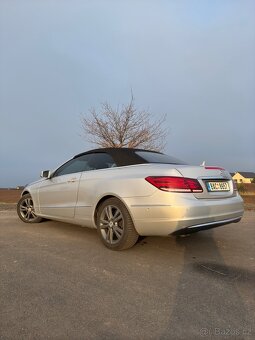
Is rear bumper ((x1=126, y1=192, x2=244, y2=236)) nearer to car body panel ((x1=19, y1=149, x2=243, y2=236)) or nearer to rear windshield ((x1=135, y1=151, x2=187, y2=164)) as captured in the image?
car body panel ((x1=19, y1=149, x2=243, y2=236))

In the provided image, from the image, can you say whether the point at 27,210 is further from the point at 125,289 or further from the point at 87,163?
the point at 125,289

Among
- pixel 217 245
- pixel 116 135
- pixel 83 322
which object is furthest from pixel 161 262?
pixel 116 135

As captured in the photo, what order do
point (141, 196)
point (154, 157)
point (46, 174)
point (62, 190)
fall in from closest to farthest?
point (141, 196) → point (154, 157) → point (62, 190) → point (46, 174)

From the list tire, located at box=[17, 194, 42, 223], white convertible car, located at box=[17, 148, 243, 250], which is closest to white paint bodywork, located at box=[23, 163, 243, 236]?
white convertible car, located at box=[17, 148, 243, 250]

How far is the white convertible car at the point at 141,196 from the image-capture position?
14.7 feet

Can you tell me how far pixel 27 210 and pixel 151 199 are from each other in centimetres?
369

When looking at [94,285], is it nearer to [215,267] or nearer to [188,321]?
[188,321]

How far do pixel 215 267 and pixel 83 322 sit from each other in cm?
218

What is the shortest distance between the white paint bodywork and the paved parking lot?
0.51 metres

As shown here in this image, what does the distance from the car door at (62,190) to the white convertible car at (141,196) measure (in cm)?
2

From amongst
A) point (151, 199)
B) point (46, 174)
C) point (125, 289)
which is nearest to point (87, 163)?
point (46, 174)

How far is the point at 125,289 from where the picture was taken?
3.54 m

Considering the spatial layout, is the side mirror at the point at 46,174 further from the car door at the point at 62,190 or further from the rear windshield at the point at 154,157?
the rear windshield at the point at 154,157

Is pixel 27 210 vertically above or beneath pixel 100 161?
beneath
